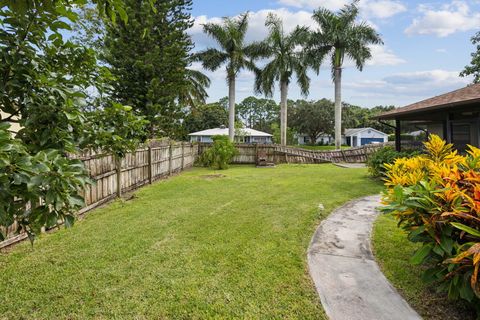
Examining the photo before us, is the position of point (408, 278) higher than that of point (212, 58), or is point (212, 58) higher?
point (212, 58)

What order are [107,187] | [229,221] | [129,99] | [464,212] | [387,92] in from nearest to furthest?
[464,212] → [229,221] → [107,187] → [129,99] → [387,92]

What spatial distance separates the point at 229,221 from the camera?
507 centimetres

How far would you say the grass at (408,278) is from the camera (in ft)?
8.14

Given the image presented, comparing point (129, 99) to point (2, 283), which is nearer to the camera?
point (2, 283)

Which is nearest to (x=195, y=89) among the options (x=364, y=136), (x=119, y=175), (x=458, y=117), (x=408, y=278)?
(x=119, y=175)

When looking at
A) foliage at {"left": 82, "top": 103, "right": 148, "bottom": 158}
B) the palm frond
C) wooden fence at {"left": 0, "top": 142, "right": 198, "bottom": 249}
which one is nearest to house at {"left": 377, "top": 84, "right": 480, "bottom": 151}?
foliage at {"left": 82, "top": 103, "right": 148, "bottom": 158}

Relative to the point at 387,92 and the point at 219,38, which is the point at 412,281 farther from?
the point at 387,92

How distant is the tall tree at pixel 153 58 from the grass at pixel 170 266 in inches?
345

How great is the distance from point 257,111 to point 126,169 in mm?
56981

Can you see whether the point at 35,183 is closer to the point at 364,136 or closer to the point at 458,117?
the point at 458,117

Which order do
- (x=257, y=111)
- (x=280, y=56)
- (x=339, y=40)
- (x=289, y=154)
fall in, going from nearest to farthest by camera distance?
(x=289, y=154) → (x=280, y=56) → (x=339, y=40) → (x=257, y=111)

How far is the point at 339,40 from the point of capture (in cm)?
2006

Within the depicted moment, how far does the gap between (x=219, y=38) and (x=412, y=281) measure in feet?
61.0

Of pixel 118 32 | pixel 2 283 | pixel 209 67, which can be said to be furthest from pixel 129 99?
pixel 2 283
